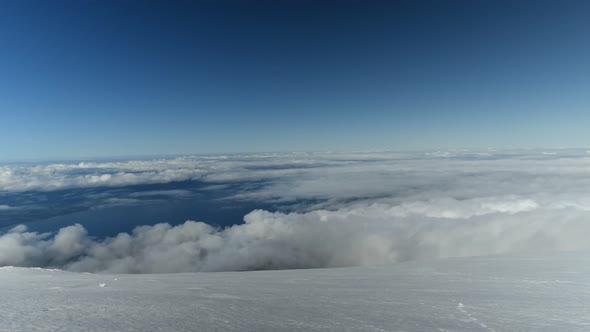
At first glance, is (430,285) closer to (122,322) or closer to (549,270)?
(549,270)

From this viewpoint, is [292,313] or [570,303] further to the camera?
[570,303]

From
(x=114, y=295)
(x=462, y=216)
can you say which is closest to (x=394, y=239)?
(x=462, y=216)

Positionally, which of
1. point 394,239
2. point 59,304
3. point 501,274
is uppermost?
point 59,304

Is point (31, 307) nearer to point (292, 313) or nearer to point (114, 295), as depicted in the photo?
point (114, 295)

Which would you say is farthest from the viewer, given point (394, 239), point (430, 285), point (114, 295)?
point (394, 239)

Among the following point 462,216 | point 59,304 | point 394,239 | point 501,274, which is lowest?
point 394,239

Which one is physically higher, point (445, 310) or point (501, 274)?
point (445, 310)

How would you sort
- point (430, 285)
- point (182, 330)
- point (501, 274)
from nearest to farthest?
1. point (182, 330)
2. point (430, 285)
3. point (501, 274)

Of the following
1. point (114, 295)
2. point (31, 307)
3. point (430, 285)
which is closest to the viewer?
point (31, 307)

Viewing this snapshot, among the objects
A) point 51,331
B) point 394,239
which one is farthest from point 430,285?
point 394,239
